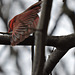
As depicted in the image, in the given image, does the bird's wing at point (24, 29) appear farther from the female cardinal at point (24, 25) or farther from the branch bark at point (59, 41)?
the branch bark at point (59, 41)

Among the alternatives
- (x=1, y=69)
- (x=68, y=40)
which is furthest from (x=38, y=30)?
(x=1, y=69)

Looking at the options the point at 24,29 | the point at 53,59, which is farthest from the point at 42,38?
the point at 24,29

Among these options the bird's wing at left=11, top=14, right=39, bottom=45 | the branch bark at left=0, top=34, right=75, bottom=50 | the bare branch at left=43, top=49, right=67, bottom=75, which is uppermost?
the bird's wing at left=11, top=14, right=39, bottom=45

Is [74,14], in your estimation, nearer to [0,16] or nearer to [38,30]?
[0,16]

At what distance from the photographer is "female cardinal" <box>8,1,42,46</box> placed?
6.31 ft

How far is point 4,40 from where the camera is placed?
206cm

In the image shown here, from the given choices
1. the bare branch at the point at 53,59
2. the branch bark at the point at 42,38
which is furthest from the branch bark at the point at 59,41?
the branch bark at the point at 42,38

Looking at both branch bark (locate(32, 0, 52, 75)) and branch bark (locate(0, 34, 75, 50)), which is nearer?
branch bark (locate(32, 0, 52, 75))

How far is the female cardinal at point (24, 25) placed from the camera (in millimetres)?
1923

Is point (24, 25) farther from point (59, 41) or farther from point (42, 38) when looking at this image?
point (42, 38)

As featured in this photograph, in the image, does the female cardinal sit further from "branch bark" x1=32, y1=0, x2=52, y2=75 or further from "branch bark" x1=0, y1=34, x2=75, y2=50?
"branch bark" x1=32, y1=0, x2=52, y2=75

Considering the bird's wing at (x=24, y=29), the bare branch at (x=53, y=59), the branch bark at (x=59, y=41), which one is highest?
the bird's wing at (x=24, y=29)

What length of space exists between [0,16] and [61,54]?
5209 mm

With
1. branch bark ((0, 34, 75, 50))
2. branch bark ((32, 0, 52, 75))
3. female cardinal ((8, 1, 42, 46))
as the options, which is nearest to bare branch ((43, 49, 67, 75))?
branch bark ((0, 34, 75, 50))
